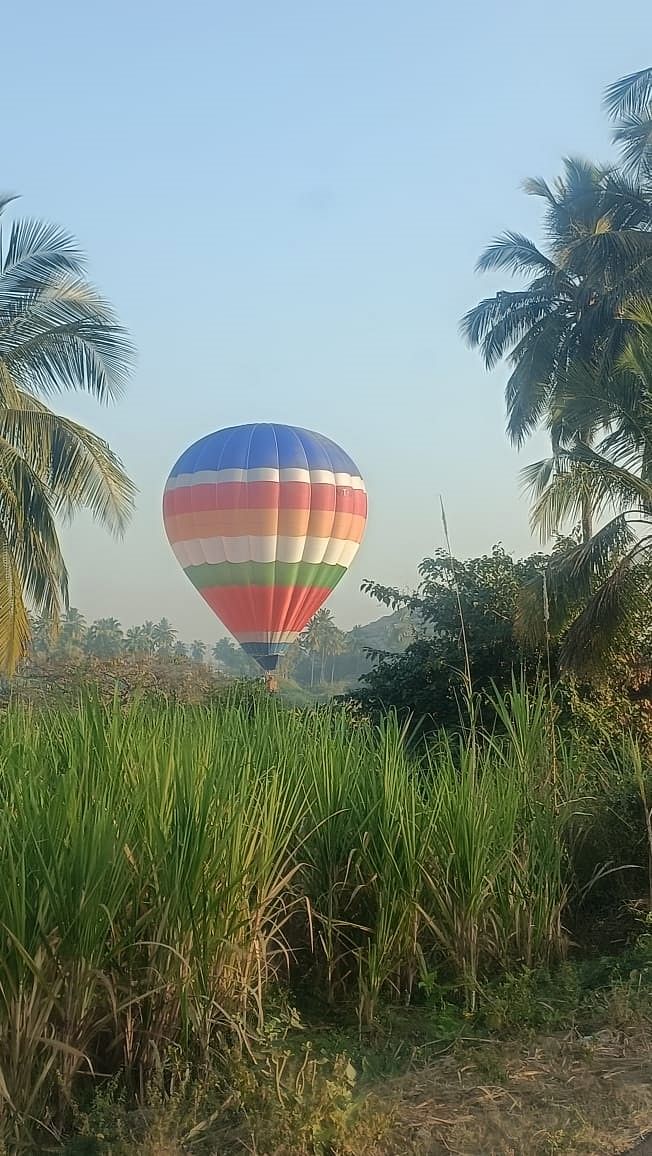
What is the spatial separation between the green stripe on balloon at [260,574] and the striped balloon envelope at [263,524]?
27 mm

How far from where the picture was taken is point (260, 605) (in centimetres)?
2391

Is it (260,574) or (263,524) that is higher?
(263,524)

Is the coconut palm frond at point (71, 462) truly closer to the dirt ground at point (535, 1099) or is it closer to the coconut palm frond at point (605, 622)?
the coconut palm frond at point (605, 622)

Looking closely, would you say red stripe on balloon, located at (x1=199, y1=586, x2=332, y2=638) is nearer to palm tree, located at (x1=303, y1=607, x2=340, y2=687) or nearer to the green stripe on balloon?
the green stripe on balloon

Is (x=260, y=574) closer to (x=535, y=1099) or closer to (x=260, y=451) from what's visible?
(x=260, y=451)

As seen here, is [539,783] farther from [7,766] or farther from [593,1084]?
[7,766]

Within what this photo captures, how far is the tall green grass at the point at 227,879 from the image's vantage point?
3205mm

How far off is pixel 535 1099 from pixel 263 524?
1962cm

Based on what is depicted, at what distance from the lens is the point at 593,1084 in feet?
11.9

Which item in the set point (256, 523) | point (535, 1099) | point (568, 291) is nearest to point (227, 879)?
point (535, 1099)

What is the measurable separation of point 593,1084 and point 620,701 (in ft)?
30.8

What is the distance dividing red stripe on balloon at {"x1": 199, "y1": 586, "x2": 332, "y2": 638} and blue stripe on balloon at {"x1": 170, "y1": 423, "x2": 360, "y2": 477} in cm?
289

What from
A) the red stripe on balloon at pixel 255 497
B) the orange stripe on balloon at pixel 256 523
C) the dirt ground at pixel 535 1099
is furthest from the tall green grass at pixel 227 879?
the red stripe on balloon at pixel 255 497

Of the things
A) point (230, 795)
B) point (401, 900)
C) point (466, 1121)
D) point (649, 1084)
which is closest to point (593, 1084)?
point (649, 1084)
